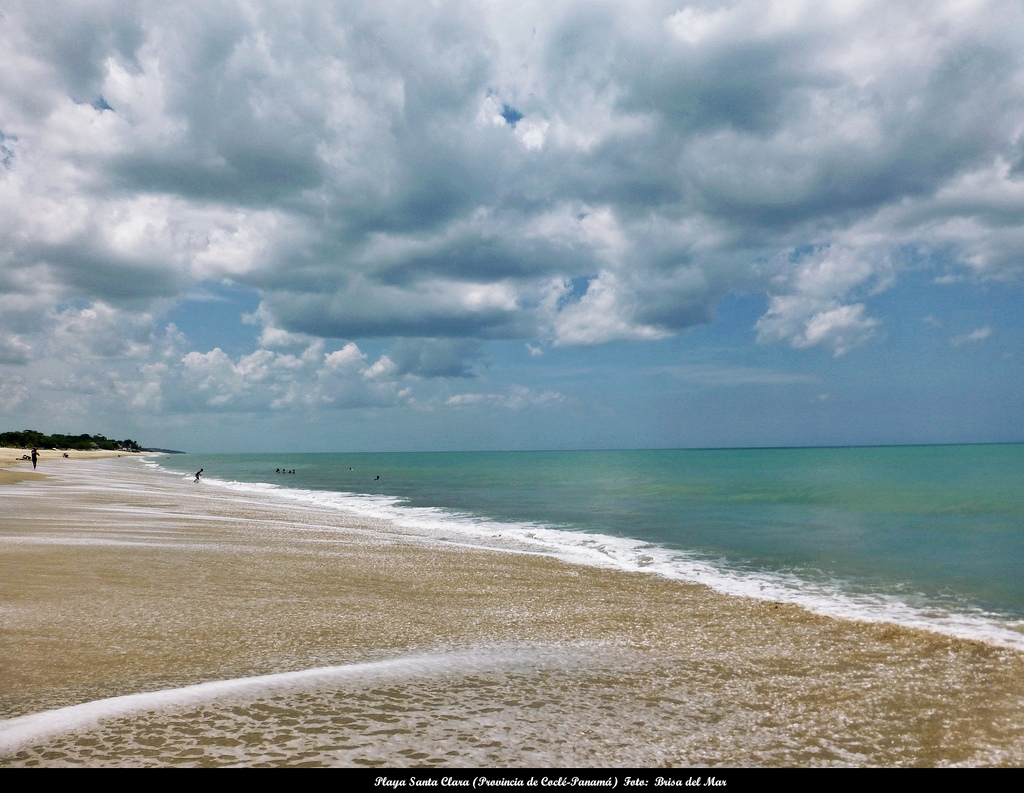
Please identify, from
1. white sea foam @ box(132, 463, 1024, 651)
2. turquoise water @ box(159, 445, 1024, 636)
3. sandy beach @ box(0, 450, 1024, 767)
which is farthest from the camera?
turquoise water @ box(159, 445, 1024, 636)

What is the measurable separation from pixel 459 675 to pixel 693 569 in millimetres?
11116

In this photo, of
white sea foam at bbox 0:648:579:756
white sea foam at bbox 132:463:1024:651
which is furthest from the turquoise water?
white sea foam at bbox 0:648:579:756

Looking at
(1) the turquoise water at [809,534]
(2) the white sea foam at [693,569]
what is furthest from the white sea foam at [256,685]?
(1) the turquoise water at [809,534]

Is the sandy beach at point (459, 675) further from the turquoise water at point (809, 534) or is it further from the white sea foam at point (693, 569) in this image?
the turquoise water at point (809, 534)

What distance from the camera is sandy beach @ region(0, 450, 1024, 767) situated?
5.54 metres

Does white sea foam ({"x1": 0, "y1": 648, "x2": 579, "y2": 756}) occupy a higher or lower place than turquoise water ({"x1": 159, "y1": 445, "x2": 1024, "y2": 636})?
lower

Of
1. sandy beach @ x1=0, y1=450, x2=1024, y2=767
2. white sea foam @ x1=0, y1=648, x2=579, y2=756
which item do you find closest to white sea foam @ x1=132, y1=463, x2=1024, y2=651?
sandy beach @ x1=0, y1=450, x2=1024, y2=767

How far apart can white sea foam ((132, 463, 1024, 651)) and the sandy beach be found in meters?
1.08

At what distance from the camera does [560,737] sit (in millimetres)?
5762

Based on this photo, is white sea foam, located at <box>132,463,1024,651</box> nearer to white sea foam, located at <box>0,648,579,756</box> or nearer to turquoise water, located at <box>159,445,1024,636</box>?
turquoise water, located at <box>159,445,1024,636</box>

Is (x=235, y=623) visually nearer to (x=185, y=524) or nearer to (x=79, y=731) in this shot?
(x=79, y=731)

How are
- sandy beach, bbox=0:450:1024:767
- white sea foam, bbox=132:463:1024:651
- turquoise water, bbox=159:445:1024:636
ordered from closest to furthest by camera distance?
sandy beach, bbox=0:450:1024:767, white sea foam, bbox=132:463:1024:651, turquoise water, bbox=159:445:1024:636

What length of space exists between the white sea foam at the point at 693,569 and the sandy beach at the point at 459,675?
1075 mm

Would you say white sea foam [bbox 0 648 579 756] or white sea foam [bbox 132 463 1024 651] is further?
white sea foam [bbox 132 463 1024 651]
